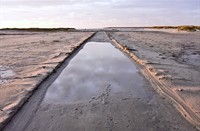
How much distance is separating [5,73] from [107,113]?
5.07 meters

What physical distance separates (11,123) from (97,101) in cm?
188

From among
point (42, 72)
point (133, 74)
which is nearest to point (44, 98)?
point (42, 72)

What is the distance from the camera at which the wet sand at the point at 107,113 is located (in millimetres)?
4684

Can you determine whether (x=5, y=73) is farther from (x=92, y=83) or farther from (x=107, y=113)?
(x=107, y=113)

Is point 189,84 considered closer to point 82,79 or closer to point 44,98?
point 82,79

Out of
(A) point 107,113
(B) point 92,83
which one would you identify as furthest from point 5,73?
(A) point 107,113

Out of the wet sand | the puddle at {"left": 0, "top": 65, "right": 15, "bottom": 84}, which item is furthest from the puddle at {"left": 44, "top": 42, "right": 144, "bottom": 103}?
the puddle at {"left": 0, "top": 65, "right": 15, "bottom": 84}

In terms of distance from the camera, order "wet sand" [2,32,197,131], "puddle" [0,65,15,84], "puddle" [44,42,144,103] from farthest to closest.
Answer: "puddle" [0,65,15,84], "puddle" [44,42,144,103], "wet sand" [2,32,197,131]

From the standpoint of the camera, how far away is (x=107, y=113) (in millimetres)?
5258

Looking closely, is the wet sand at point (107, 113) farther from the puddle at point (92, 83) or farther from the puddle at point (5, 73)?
the puddle at point (5, 73)

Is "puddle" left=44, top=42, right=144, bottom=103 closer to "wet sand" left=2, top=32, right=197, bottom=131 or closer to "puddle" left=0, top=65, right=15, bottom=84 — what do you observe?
"wet sand" left=2, top=32, right=197, bottom=131

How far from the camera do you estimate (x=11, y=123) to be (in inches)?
192

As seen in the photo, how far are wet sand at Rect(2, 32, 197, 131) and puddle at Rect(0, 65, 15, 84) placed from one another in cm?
176

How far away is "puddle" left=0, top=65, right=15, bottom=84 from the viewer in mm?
8055
